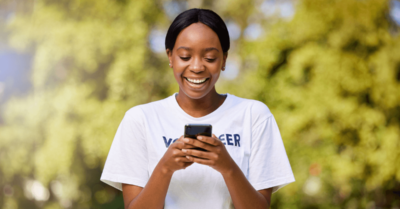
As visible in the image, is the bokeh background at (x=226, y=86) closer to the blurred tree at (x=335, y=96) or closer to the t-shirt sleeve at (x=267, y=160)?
the blurred tree at (x=335, y=96)

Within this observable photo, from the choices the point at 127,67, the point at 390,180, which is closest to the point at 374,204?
the point at 390,180

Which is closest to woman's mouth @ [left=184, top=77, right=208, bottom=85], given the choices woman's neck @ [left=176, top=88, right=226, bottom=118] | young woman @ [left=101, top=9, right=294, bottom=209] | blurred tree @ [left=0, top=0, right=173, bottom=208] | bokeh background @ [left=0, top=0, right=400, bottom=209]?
young woman @ [left=101, top=9, right=294, bottom=209]

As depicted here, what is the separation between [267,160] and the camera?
1.57 meters

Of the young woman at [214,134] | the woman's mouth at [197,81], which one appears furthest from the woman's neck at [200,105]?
the woman's mouth at [197,81]

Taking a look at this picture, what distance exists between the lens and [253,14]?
5.66m

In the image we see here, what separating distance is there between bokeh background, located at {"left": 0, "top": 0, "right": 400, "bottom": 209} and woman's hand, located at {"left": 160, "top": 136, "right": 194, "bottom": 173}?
4.07 meters

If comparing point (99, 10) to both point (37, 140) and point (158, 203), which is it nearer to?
point (37, 140)

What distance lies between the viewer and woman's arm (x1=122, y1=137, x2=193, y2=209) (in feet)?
4.43

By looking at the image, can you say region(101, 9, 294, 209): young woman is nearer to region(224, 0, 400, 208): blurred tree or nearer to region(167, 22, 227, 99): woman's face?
region(167, 22, 227, 99): woman's face

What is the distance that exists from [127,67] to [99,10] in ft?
3.44

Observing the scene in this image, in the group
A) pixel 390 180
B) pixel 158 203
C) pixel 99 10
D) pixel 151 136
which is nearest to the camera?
pixel 158 203

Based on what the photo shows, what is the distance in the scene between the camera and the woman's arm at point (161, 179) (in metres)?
1.35

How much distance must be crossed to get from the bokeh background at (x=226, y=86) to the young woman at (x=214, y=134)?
3.81 m

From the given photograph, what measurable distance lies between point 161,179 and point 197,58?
1.72 ft
